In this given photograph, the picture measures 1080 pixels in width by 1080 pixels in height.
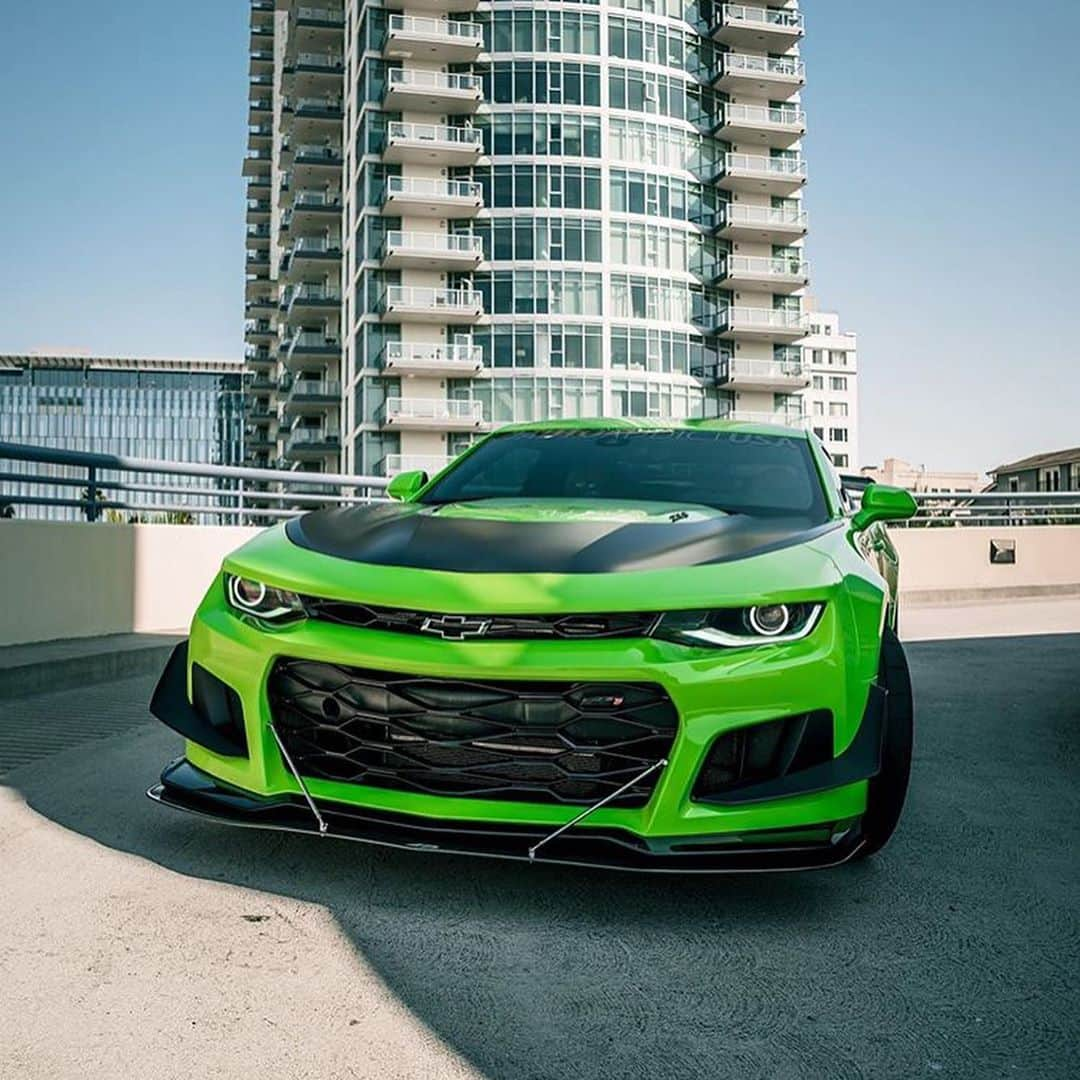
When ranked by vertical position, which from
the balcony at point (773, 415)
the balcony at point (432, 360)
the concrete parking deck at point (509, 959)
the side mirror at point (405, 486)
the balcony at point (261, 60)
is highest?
the balcony at point (261, 60)

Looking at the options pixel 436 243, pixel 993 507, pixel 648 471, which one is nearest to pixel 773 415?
pixel 436 243

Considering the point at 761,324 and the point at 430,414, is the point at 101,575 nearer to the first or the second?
the point at 430,414

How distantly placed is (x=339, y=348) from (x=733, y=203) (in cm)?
2241

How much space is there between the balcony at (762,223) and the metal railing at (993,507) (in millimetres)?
44015

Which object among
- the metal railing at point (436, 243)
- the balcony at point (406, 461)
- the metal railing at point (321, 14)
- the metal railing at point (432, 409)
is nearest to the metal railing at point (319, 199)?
the metal railing at point (321, 14)

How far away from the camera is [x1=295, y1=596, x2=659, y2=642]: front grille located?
3172mm

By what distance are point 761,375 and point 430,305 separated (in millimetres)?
16867

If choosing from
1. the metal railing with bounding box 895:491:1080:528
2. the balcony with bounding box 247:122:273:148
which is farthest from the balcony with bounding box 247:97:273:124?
the metal railing with bounding box 895:491:1080:528

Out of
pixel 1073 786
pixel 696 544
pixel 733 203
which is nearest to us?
pixel 696 544

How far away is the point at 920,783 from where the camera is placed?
489 centimetres

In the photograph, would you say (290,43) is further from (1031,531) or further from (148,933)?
(148,933)

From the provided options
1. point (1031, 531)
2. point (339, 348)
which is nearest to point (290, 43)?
point (339, 348)

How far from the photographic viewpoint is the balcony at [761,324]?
199ft

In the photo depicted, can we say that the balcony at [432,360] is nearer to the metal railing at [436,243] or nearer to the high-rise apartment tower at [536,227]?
the high-rise apartment tower at [536,227]
